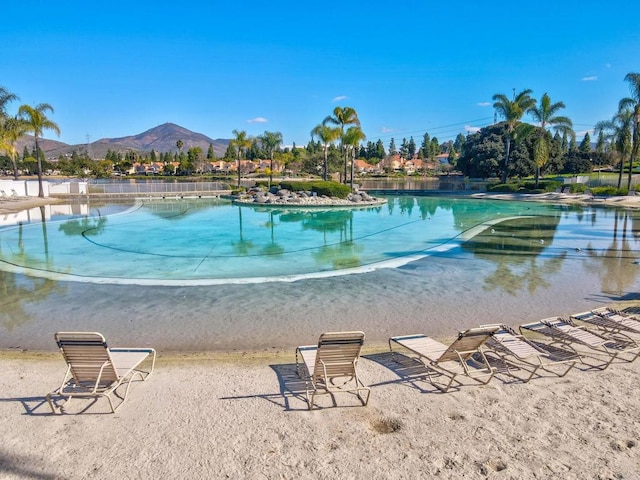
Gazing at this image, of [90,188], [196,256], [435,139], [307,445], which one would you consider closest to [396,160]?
[435,139]

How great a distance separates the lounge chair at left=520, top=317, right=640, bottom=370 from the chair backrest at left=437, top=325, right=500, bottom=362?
167cm

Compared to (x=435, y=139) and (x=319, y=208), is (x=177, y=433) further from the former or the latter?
(x=435, y=139)

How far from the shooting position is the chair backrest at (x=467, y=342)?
502cm

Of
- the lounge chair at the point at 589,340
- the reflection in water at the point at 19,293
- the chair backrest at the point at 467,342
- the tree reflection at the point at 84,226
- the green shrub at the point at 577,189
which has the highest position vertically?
the green shrub at the point at 577,189

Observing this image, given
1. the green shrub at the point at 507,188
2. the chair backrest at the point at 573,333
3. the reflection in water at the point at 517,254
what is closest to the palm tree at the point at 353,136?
the green shrub at the point at 507,188

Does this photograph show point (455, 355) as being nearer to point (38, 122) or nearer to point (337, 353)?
point (337, 353)

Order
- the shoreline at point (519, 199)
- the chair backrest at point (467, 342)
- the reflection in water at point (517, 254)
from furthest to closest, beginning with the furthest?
the shoreline at point (519, 199), the reflection in water at point (517, 254), the chair backrest at point (467, 342)

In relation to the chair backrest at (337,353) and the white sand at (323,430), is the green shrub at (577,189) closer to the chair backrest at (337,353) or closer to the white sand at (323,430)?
the white sand at (323,430)

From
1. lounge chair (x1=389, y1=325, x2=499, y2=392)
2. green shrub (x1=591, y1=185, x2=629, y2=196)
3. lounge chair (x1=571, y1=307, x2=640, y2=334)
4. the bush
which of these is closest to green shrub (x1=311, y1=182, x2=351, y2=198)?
the bush

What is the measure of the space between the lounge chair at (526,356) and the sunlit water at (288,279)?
4.77ft

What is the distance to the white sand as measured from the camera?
3.57 meters

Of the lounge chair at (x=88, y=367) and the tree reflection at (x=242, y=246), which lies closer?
the lounge chair at (x=88, y=367)

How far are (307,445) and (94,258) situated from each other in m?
12.2

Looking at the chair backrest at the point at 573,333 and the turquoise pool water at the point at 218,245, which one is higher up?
the chair backrest at the point at 573,333
